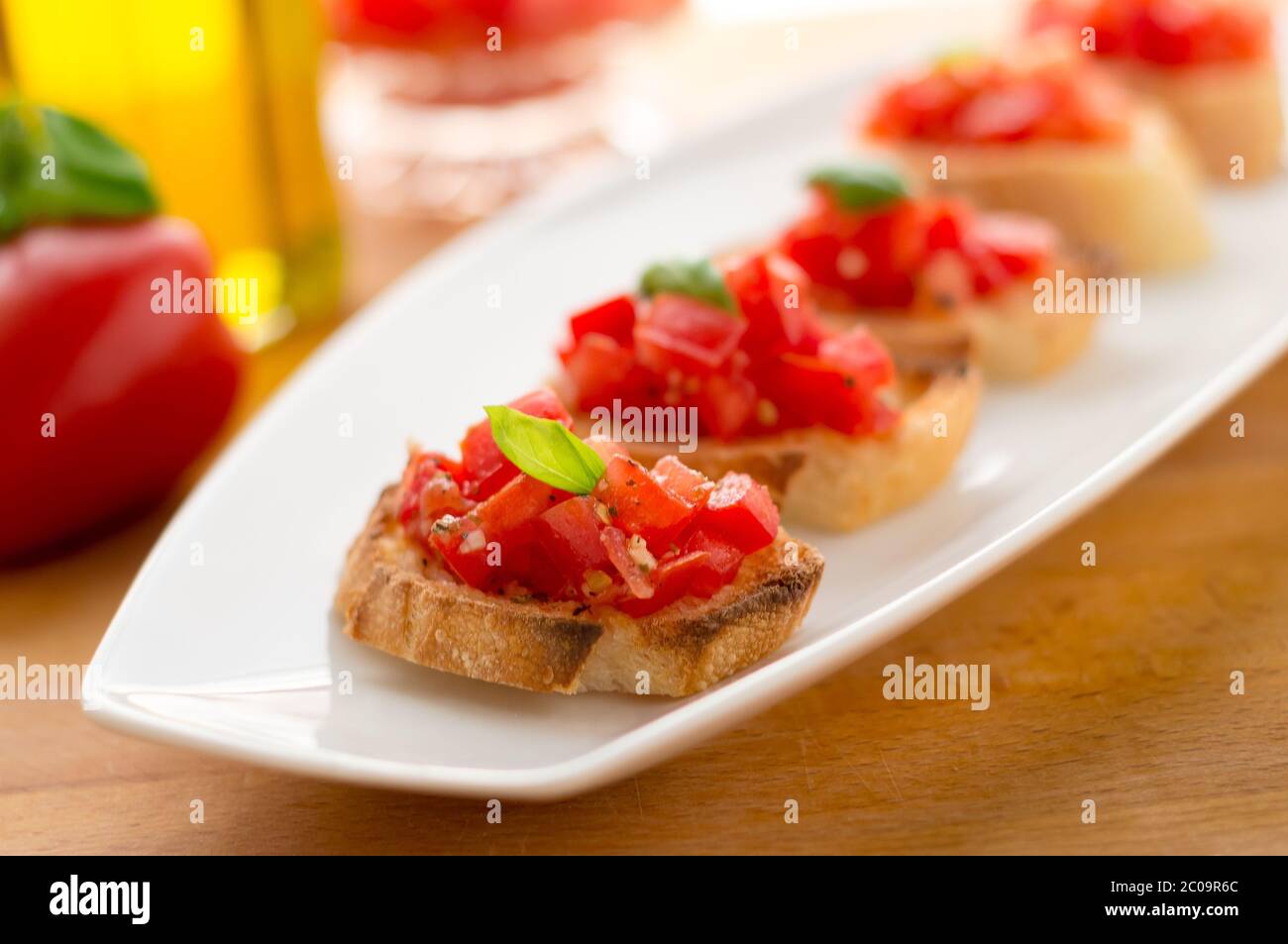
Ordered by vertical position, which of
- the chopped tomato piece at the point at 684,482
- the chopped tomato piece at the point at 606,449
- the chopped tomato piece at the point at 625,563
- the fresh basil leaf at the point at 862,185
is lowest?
the chopped tomato piece at the point at 625,563

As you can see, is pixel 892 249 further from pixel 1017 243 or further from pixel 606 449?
pixel 606 449

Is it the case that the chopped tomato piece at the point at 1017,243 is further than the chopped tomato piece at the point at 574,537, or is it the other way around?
the chopped tomato piece at the point at 1017,243

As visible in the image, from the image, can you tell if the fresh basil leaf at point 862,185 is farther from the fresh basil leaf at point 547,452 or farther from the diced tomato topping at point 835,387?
the fresh basil leaf at point 547,452

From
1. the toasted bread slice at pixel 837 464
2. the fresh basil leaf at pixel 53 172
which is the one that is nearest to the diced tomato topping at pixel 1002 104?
the toasted bread slice at pixel 837 464

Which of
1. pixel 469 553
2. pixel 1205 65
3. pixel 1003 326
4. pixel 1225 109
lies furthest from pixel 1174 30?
pixel 469 553

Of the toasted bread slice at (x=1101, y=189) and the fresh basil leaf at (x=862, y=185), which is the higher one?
the toasted bread slice at (x=1101, y=189)

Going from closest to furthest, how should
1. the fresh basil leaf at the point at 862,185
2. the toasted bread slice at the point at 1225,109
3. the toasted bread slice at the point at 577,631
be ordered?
the toasted bread slice at the point at 577,631, the fresh basil leaf at the point at 862,185, the toasted bread slice at the point at 1225,109
